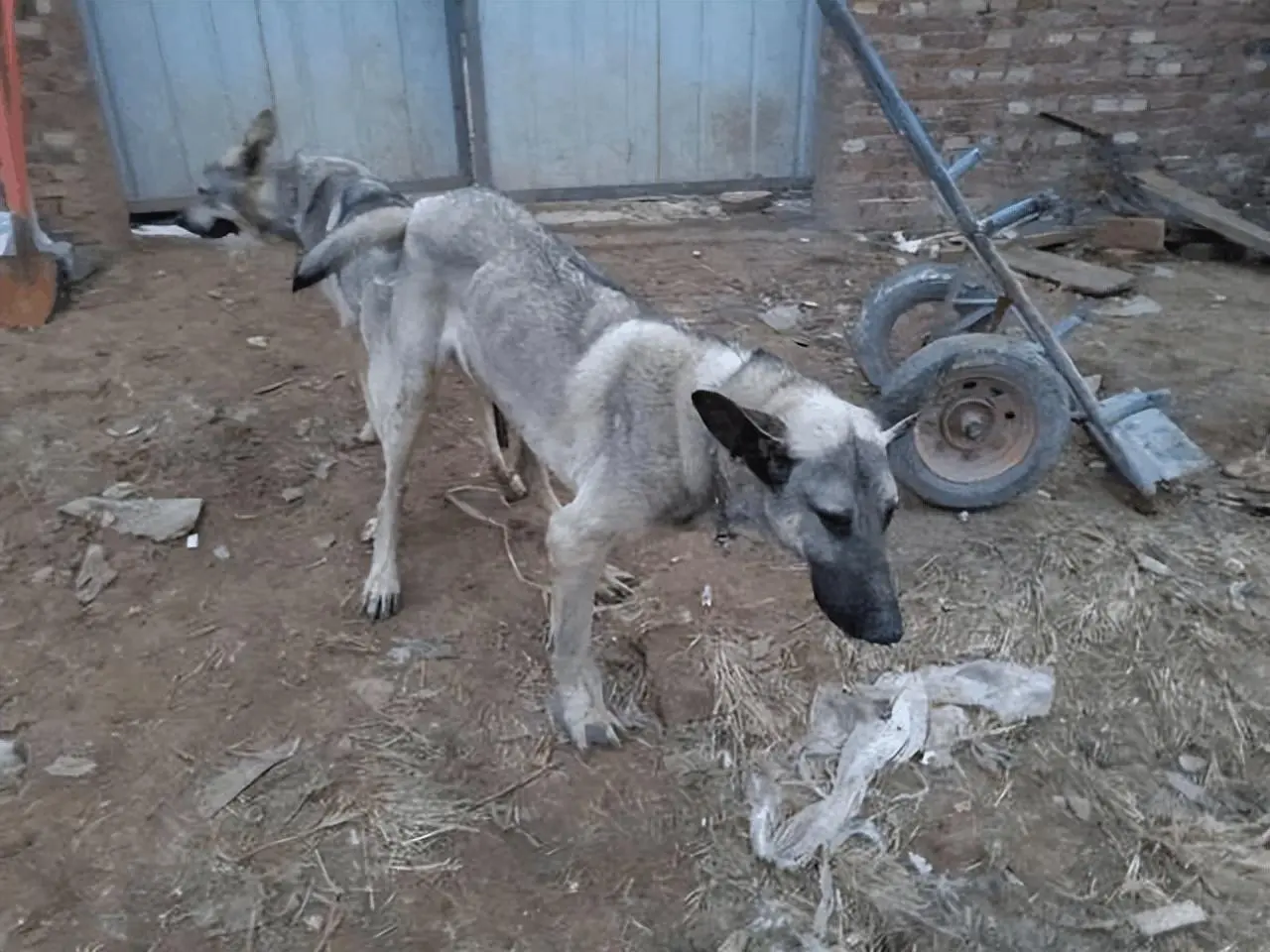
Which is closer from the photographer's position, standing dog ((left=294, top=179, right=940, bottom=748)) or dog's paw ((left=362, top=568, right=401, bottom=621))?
standing dog ((left=294, top=179, right=940, bottom=748))

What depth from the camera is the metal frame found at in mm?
4262

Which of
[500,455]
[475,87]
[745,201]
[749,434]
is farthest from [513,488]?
[745,201]

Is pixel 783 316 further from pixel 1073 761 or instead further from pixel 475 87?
pixel 1073 761

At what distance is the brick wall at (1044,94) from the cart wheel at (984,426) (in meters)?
3.12

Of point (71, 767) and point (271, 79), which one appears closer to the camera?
point (71, 767)

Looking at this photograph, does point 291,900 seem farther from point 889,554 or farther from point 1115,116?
point 1115,116

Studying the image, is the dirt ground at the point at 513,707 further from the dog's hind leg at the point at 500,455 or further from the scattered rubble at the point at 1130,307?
the scattered rubble at the point at 1130,307

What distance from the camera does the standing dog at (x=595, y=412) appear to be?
3.01 meters

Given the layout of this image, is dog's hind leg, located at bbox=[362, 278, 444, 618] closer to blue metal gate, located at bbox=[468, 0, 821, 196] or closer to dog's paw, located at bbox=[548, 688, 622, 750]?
dog's paw, located at bbox=[548, 688, 622, 750]

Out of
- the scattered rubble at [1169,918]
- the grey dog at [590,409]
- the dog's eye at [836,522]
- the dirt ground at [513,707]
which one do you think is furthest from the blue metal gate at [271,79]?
the scattered rubble at [1169,918]

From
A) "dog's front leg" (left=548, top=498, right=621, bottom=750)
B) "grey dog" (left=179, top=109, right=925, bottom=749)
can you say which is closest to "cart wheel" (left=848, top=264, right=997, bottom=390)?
"grey dog" (left=179, top=109, right=925, bottom=749)

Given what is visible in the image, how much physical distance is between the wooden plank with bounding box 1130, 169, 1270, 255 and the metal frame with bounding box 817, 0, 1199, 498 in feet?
9.23

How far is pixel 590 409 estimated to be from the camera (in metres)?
3.45

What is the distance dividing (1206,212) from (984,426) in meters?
3.42
